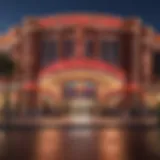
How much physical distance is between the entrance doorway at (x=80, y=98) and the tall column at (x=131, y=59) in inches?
39.1

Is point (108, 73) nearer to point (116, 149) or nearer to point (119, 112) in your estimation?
point (119, 112)

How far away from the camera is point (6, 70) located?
14.3 m

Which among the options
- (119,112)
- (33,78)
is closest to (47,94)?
(33,78)

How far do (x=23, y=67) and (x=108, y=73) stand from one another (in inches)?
106

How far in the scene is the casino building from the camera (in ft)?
46.9

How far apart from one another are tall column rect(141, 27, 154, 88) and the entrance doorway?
62.5 inches

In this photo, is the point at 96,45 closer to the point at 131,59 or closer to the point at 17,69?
the point at 131,59

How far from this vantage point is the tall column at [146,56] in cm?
1475

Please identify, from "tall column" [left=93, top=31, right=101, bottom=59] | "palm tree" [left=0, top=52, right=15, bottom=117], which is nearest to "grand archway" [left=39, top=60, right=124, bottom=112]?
"tall column" [left=93, top=31, right=101, bottom=59]

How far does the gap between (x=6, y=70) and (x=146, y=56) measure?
14.5 ft

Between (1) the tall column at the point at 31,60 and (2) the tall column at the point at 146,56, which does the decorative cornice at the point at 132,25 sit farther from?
(1) the tall column at the point at 31,60

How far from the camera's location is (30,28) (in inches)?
607

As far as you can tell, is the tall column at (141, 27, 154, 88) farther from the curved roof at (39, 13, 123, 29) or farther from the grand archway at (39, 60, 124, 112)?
the curved roof at (39, 13, 123, 29)

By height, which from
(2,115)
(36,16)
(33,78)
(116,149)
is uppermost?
(36,16)
